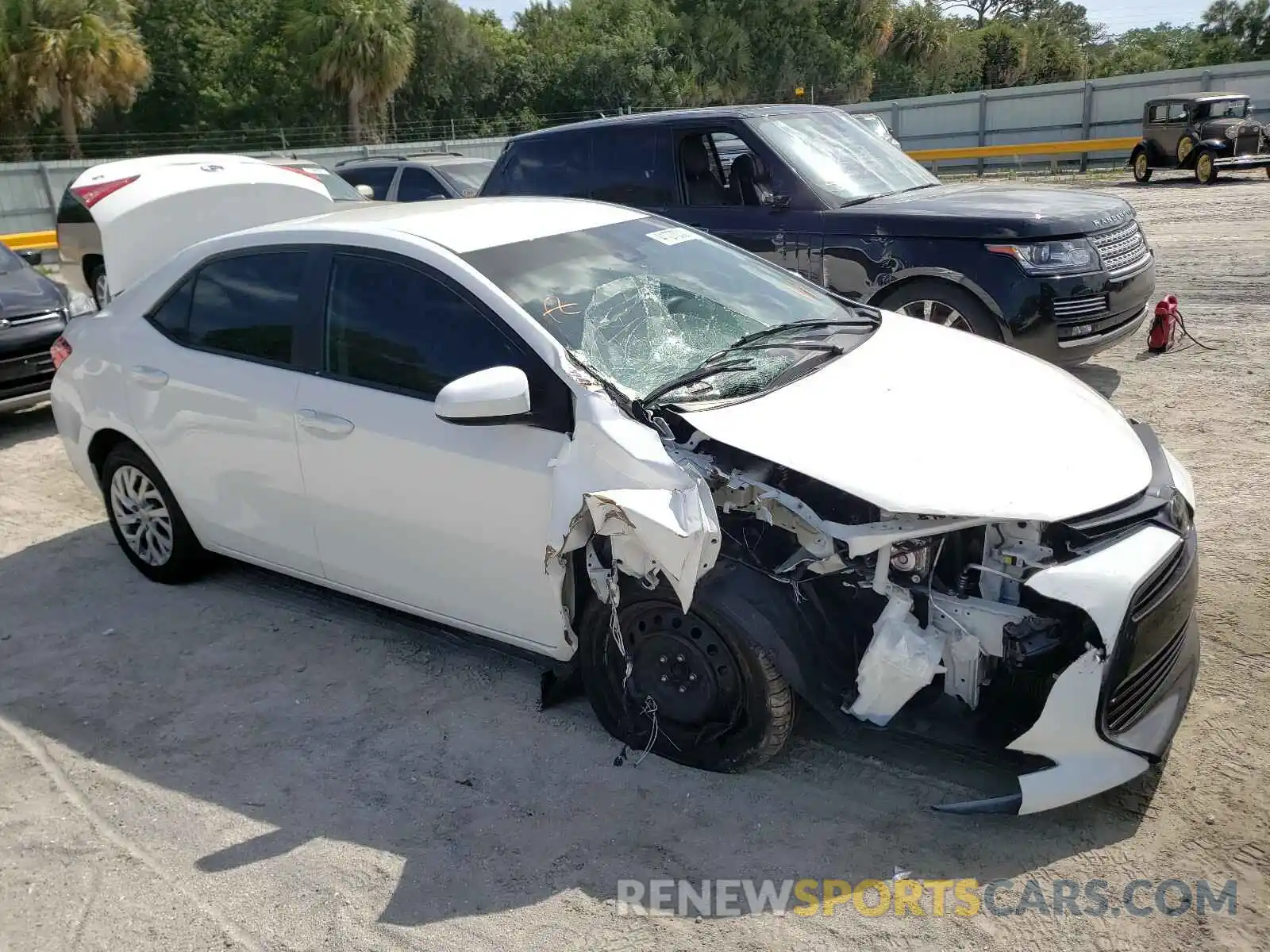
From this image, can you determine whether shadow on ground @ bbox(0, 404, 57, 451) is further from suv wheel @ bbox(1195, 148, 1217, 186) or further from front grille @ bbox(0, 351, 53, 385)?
suv wheel @ bbox(1195, 148, 1217, 186)

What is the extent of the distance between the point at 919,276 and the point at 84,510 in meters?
5.30

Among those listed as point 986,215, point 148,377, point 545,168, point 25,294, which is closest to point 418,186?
point 545,168

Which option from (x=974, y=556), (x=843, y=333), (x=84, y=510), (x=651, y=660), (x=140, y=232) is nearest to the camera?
(x=974, y=556)

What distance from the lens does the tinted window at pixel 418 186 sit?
12.4m

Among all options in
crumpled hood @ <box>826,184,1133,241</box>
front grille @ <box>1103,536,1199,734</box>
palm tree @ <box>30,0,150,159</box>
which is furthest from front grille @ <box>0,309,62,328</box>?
palm tree @ <box>30,0,150,159</box>

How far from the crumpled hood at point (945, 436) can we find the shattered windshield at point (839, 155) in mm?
Answer: 3577

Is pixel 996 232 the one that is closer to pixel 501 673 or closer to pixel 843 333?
pixel 843 333

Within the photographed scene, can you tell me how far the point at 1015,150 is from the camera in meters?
26.3

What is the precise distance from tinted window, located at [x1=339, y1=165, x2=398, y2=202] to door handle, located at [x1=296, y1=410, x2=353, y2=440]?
30.4 feet

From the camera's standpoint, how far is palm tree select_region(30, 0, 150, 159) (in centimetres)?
3025

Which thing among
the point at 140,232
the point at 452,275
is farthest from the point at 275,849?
the point at 140,232

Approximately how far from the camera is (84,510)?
6.42 m

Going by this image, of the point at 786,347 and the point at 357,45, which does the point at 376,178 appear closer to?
the point at 786,347

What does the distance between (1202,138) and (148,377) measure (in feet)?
67.7
